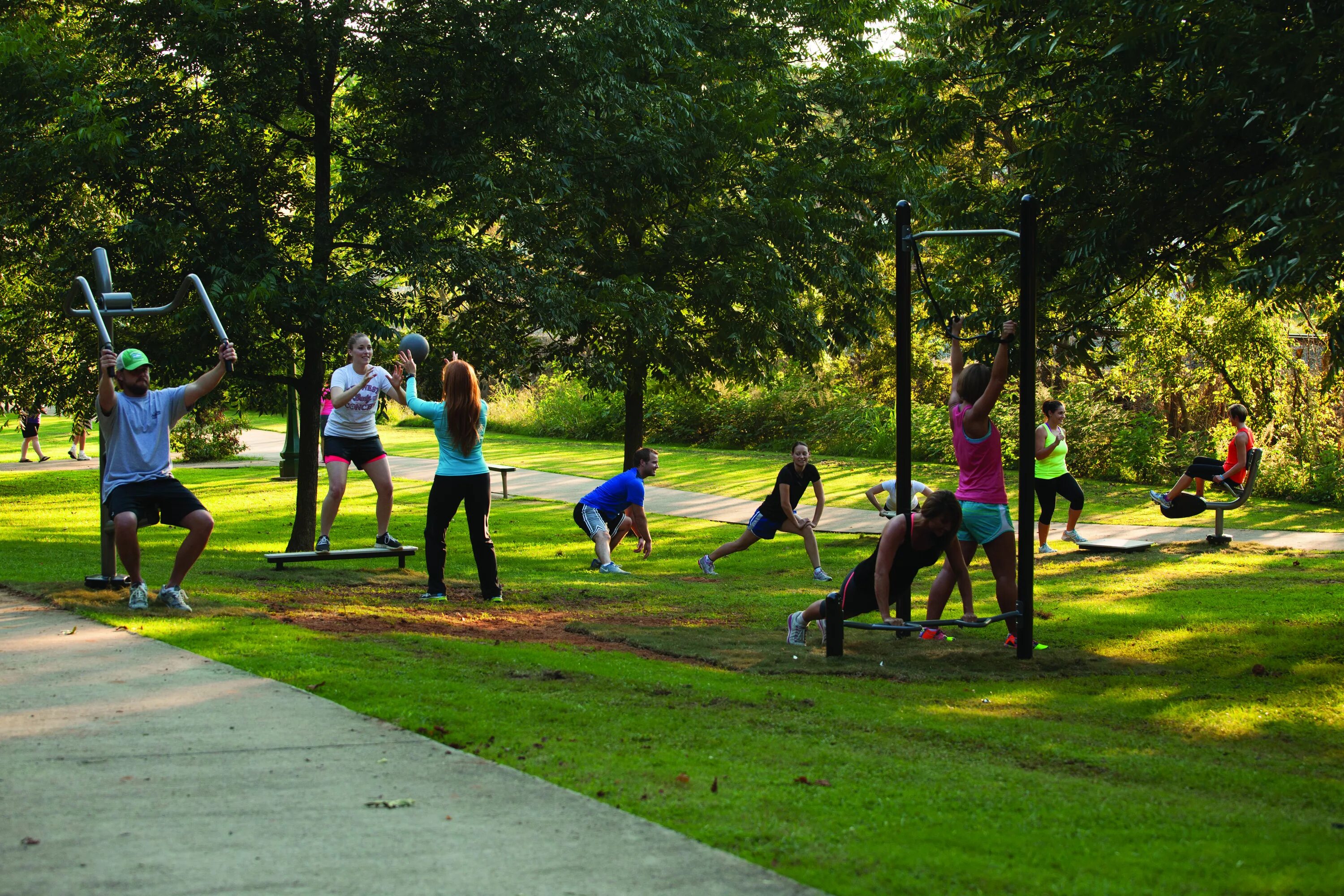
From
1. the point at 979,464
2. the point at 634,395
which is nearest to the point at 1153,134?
the point at 979,464

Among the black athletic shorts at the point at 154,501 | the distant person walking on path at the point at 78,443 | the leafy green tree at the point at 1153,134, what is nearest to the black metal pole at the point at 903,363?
the leafy green tree at the point at 1153,134

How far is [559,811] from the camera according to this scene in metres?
4.18

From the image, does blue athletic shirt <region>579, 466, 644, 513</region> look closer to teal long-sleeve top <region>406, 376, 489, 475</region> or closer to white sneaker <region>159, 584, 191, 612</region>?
teal long-sleeve top <region>406, 376, 489, 475</region>

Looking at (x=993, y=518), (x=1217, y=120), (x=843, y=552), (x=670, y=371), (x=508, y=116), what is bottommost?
(x=843, y=552)

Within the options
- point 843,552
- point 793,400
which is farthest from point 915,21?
point 793,400

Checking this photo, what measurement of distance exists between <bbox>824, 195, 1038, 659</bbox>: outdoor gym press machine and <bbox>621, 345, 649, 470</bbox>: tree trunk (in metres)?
7.90

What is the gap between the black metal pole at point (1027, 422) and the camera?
307 inches

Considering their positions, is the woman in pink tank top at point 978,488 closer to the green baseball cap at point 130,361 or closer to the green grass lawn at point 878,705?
the green grass lawn at point 878,705

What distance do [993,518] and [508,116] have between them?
7.16 m

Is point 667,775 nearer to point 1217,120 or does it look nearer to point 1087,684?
point 1087,684

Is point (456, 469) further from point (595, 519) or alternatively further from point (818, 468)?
point (818, 468)

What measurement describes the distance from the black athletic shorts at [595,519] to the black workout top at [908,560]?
5063 mm

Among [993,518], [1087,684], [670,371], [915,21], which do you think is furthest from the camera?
[915,21]

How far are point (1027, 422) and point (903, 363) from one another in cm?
108
